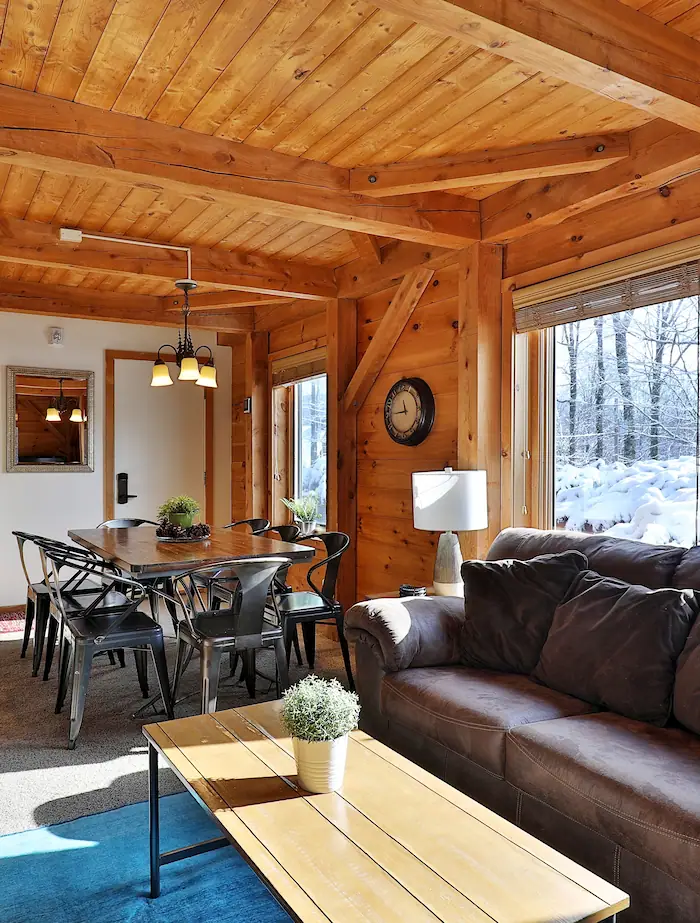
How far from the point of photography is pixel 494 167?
125 inches

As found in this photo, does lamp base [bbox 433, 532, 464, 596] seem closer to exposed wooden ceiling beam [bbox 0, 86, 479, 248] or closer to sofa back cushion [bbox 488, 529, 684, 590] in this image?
sofa back cushion [bbox 488, 529, 684, 590]

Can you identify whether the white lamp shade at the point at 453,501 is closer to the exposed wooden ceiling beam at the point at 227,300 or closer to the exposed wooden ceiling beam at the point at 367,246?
the exposed wooden ceiling beam at the point at 367,246

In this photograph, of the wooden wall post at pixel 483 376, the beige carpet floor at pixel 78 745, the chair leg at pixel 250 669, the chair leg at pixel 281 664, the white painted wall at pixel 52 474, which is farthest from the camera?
the white painted wall at pixel 52 474

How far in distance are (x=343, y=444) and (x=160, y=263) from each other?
5.76 ft

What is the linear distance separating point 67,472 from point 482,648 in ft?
15.8

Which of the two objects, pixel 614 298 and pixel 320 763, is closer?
pixel 320 763

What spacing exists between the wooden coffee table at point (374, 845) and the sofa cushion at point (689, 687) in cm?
82

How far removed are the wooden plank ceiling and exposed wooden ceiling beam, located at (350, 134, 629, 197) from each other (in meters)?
0.04

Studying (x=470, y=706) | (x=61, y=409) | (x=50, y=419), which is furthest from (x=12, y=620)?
(x=470, y=706)

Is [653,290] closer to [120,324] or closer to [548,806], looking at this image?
[548,806]

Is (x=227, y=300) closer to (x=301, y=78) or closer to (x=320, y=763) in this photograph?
(x=301, y=78)

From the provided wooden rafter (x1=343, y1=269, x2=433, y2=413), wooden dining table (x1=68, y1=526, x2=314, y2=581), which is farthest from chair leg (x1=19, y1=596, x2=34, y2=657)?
wooden rafter (x1=343, y1=269, x2=433, y2=413)

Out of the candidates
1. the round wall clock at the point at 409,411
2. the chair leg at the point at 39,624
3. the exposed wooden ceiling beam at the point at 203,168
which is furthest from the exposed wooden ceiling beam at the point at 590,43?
the chair leg at the point at 39,624

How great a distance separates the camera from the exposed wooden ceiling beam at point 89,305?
19.2 ft
